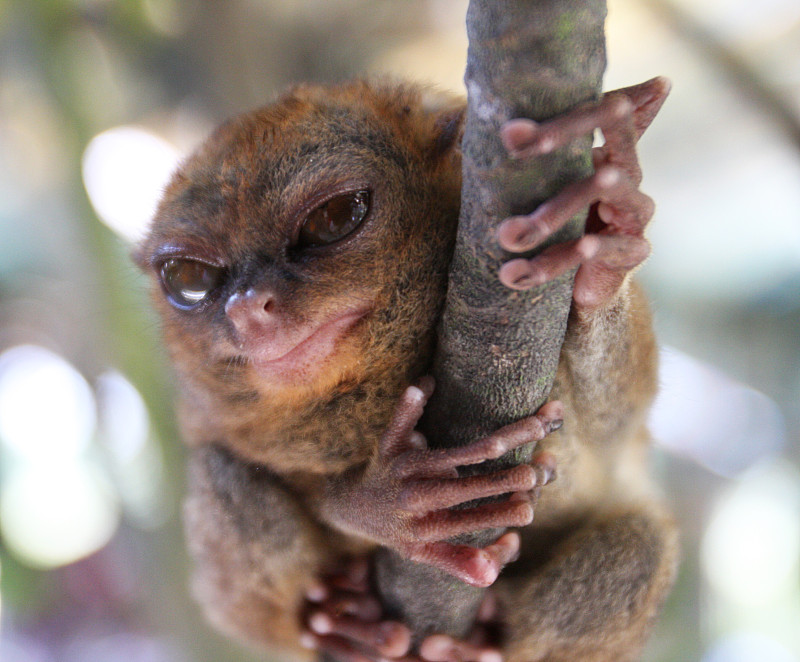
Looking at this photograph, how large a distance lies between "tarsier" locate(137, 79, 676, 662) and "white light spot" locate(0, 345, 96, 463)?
122 inches

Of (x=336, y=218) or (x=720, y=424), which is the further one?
(x=720, y=424)

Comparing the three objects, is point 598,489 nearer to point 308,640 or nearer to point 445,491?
point 445,491

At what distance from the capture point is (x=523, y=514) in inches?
60.9

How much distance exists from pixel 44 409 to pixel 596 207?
5131 millimetres

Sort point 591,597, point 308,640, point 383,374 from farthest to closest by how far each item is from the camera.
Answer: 1. point 308,640
2. point 591,597
3. point 383,374

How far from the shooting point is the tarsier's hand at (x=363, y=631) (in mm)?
2225

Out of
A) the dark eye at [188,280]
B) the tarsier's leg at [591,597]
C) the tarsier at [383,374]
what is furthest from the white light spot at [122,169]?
the tarsier's leg at [591,597]

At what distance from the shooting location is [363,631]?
2406mm

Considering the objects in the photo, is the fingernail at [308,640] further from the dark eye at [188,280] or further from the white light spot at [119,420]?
the white light spot at [119,420]

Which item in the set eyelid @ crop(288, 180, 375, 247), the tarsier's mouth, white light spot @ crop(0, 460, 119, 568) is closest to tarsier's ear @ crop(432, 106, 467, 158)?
eyelid @ crop(288, 180, 375, 247)

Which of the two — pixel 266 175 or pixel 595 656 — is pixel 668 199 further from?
pixel 266 175

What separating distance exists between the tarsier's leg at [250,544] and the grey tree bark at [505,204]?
2.90 ft

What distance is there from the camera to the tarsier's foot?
112 centimetres

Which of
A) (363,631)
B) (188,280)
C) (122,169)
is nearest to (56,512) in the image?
(122,169)
